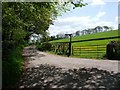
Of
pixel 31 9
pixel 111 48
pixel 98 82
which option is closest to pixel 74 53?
pixel 111 48

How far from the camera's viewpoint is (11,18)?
14.2 meters

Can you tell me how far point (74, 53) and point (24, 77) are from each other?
58.1 feet

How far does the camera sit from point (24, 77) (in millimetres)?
13156

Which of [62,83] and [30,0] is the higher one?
[30,0]

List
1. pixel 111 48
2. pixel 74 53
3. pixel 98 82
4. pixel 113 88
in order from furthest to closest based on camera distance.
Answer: pixel 74 53 → pixel 111 48 → pixel 98 82 → pixel 113 88

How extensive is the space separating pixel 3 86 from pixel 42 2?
4.44m

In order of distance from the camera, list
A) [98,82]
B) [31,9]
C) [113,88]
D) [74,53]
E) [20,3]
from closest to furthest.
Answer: [113,88] < [98,82] < [20,3] < [31,9] < [74,53]

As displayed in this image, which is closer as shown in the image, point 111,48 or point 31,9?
point 31,9

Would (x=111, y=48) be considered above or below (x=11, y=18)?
below

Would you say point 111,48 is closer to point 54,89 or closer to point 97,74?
point 97,74

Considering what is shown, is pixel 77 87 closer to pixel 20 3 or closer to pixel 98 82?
pixel 98 82

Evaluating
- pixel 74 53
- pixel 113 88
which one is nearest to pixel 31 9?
pixel 113 88

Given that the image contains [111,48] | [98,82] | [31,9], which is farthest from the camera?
[111,48]

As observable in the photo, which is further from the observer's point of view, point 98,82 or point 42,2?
point 42,2
